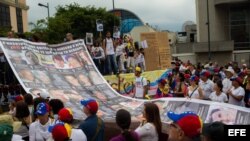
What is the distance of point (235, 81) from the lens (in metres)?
9.96

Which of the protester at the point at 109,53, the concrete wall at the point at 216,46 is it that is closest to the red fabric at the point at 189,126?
the protester at the point at 109,53

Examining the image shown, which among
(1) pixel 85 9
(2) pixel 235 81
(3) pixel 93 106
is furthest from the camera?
(1) pixel 85 9

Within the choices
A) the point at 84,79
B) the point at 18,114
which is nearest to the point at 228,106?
the point at 18,114

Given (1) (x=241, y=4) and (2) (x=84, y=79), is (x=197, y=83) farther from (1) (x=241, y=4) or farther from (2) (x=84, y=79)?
(1) (x=241, y=4)

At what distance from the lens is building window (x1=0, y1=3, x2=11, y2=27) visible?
232ft

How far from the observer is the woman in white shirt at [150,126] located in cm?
569

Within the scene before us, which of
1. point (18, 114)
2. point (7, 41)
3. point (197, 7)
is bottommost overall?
point (18, 114)

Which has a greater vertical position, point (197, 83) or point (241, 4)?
point (241, 4)

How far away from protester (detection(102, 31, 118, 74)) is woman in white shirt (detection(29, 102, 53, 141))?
37.9ft

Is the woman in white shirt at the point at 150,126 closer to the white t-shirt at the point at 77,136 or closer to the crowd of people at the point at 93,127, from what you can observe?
the crowd of people at the point at 93,127

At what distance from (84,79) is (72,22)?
4341 centimetres

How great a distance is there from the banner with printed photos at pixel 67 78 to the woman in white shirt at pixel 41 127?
13.1 ft

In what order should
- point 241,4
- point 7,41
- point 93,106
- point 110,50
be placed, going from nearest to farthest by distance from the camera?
point 93,106 < point 7,41 < point 110,50 < point 241,4

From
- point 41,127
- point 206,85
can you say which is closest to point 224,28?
point 206,85
